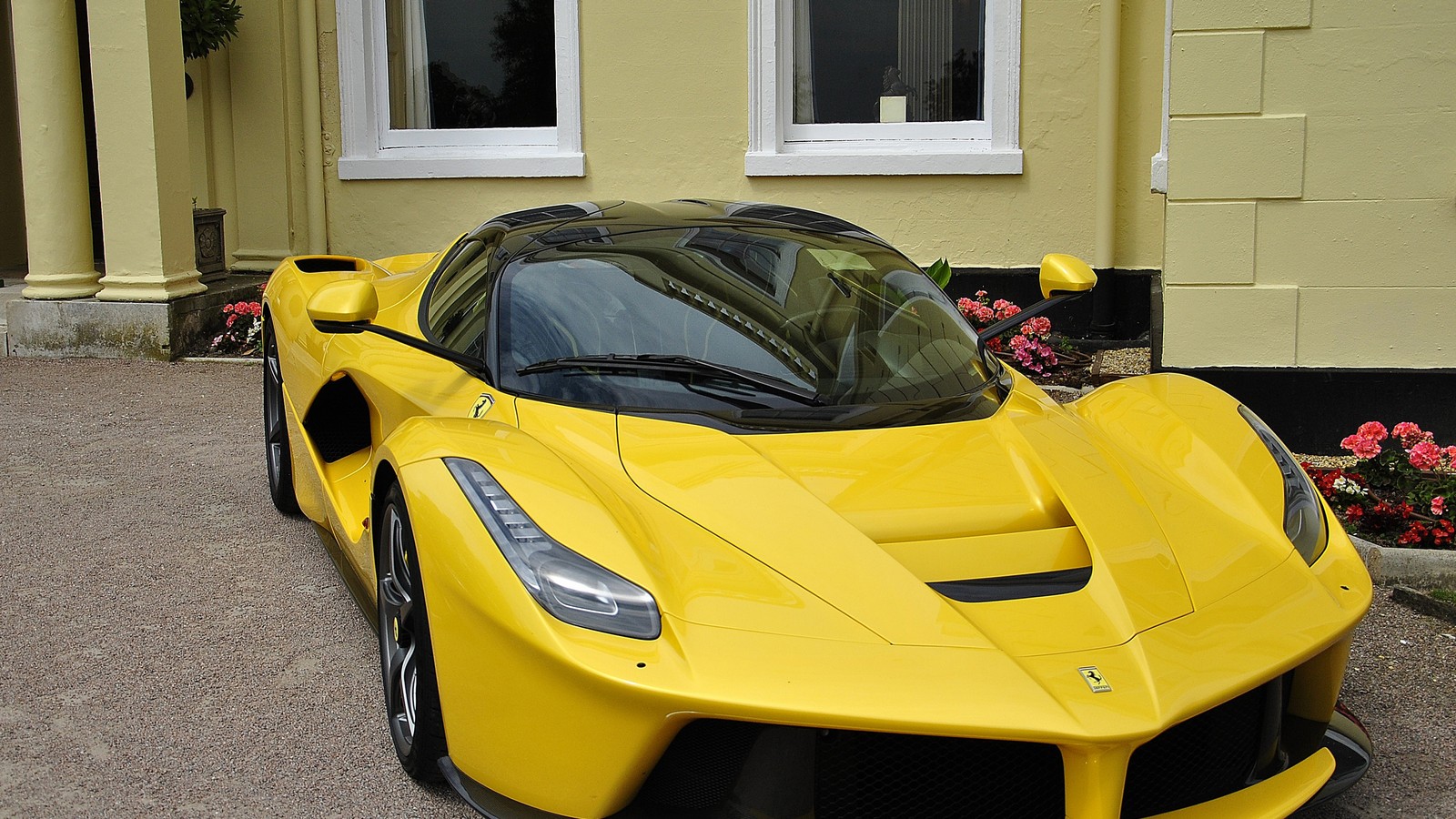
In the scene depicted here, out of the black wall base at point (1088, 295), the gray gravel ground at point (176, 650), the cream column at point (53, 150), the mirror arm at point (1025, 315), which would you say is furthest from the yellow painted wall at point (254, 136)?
the mirror arm at point (1025, 315)

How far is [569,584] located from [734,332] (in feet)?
3.40

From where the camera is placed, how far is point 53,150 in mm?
7770

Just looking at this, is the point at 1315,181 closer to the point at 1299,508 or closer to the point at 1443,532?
the point at 1443,532

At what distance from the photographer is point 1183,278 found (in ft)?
17.3

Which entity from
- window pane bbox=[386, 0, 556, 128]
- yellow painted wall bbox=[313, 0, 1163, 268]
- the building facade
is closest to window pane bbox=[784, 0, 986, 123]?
the building facade

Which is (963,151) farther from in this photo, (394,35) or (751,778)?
(751,778)

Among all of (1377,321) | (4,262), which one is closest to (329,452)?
(1377,321)

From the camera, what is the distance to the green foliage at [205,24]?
26.5ft

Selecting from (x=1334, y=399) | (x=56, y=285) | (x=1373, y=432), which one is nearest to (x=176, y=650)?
(x=1373, y=432)

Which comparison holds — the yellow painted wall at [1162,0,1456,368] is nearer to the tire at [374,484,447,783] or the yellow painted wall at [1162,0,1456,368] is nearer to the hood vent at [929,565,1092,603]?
the hood vent at [929,565,1092,603]

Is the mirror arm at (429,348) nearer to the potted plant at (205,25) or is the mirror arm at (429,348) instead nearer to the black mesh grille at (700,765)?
the black mesh grille at (700,765)

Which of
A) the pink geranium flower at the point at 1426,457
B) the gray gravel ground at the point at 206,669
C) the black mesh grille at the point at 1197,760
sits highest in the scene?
the pink geranium flower at the point at 1426,457

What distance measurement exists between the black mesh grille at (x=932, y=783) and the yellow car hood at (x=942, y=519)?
171 millimetres

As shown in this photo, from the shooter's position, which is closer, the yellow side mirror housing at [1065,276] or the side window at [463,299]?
the side window at [463,299]
